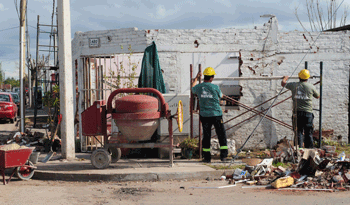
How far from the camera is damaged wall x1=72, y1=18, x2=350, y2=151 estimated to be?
9.48m

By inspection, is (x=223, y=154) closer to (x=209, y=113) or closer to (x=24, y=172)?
(x=209, y=113)

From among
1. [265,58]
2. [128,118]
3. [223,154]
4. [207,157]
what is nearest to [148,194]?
[128,118]

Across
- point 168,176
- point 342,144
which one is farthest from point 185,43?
point 342,144

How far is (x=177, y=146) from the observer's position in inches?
324

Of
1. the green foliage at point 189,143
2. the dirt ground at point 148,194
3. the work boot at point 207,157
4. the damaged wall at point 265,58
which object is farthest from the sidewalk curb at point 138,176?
the damaged wall at point 265,58

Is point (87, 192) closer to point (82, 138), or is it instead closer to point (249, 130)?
point (82, 138)

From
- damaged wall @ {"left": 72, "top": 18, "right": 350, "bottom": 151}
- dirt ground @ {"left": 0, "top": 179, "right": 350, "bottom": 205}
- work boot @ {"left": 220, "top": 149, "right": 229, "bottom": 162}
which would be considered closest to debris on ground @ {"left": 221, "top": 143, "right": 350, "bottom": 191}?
dirt ground @ {"left": 0, "top": 179, "right": 350, "bottom": 205}

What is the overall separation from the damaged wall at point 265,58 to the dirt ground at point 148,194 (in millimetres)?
3566

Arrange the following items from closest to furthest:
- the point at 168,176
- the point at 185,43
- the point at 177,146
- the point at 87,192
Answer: the point at 87,192, the point at 168,176, the point at 177,146, the point at 185,43

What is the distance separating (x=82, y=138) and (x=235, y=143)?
405 centimetres

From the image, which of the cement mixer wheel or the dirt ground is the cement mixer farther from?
the dirt ground

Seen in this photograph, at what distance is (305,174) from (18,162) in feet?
16.7

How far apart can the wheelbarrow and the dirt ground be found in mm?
258

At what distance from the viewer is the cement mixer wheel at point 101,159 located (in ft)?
23.4
